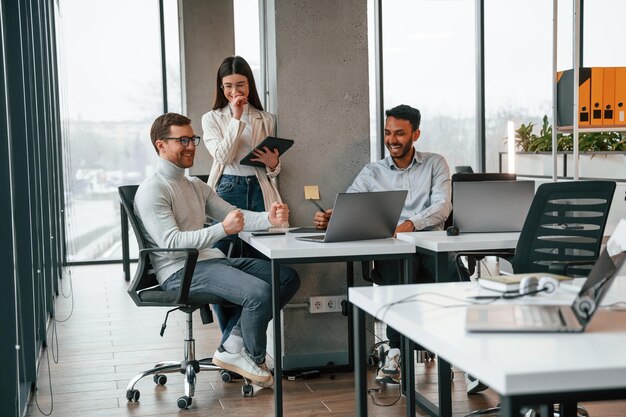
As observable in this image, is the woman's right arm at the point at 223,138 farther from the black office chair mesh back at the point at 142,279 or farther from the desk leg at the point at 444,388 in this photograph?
the desk leg at the point at 444,388

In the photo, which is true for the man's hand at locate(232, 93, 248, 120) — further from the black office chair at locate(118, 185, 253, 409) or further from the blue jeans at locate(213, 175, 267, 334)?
the black office chair at locate(118, 185, 253, 409)

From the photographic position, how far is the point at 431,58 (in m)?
9.41

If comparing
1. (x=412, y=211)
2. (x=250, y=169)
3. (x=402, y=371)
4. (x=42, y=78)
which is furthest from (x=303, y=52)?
(x=42, y=78)

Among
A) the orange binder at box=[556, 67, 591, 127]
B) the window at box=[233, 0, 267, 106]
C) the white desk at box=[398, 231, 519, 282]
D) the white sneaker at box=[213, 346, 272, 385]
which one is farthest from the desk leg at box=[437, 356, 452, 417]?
the window at box=[233, 0, 267, 106]

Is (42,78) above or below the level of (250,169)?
above

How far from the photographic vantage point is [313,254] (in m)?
3.62

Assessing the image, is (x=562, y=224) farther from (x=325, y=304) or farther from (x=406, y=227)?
(x=325, y=304)

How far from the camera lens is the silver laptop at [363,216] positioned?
3695 mm

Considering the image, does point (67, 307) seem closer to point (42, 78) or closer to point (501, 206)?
point (42, 78)

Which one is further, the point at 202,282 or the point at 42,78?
the point at 42,78

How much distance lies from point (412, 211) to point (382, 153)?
4611mm

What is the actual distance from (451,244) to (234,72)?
5.77 ft

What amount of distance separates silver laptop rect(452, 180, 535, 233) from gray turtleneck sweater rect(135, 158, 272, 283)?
1026mm

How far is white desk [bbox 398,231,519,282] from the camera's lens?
359 centimetres
